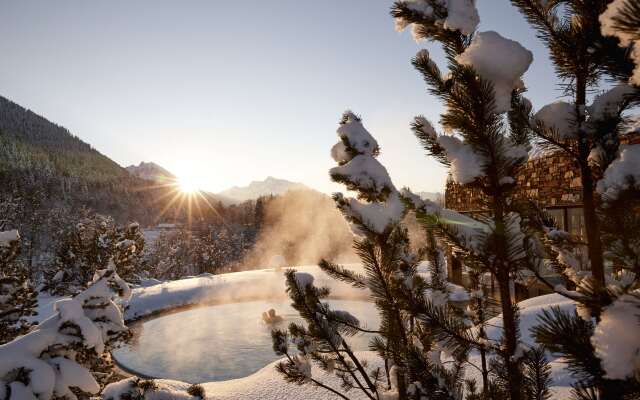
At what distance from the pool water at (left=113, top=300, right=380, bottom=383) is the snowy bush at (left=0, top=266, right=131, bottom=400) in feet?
22.3

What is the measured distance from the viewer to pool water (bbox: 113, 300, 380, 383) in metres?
12.5

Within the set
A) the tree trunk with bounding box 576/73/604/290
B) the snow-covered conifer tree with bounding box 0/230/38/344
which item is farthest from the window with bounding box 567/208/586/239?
the snow-covered conifer tree with bounding box 0/230/38/344

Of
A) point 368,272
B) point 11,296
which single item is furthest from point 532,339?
point 11,296

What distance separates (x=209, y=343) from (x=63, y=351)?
11.1 metres

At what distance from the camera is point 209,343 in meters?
15.3

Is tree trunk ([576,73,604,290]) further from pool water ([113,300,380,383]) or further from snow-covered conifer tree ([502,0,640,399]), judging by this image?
pool water ([113,300,380,383])

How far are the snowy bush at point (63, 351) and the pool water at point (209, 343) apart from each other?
268 inches

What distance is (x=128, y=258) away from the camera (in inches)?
797

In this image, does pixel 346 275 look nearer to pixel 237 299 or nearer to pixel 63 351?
pixel 63 351

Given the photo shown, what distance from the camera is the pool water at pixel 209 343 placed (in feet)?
41.1

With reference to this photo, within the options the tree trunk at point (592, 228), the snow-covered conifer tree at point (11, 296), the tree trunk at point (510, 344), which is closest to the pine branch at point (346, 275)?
the tree trunk at point (510, 344)

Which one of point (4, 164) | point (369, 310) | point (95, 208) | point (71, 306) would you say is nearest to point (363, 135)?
point (71, 306)

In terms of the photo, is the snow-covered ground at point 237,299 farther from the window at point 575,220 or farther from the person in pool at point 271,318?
the person in pool at point 271,318

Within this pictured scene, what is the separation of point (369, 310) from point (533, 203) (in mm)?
17983
